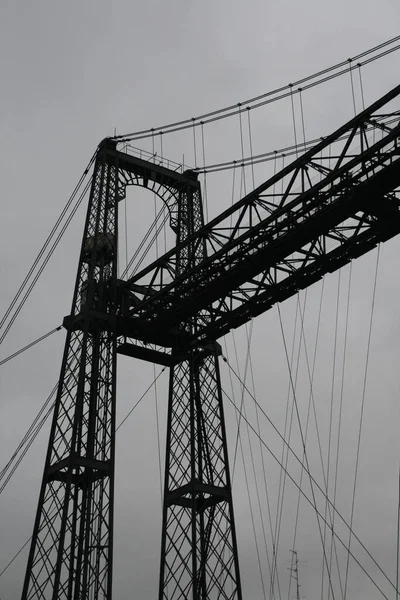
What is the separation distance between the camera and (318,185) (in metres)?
24.9

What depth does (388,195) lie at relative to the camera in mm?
25344

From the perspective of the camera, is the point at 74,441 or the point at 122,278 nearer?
the point at 74,441

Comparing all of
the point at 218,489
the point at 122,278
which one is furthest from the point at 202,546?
the point at 122,278

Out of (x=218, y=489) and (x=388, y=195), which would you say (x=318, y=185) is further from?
(x=218, y=489)

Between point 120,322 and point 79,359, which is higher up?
point 120,322

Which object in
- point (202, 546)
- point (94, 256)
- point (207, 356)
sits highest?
point (94, 256)

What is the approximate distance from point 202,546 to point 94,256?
35.6ft

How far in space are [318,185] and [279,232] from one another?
2994 millimetres

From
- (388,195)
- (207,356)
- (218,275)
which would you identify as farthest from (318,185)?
(207,356)

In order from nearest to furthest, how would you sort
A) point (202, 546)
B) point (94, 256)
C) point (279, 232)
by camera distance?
point (279, 232) < point (202, 546) < point (94, 256)

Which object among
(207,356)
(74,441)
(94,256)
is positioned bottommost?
(74,441)

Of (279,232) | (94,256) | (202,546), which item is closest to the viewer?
(279,232)

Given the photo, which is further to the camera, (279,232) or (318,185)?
(279,232)

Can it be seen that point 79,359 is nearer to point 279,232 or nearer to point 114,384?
point 114,384
